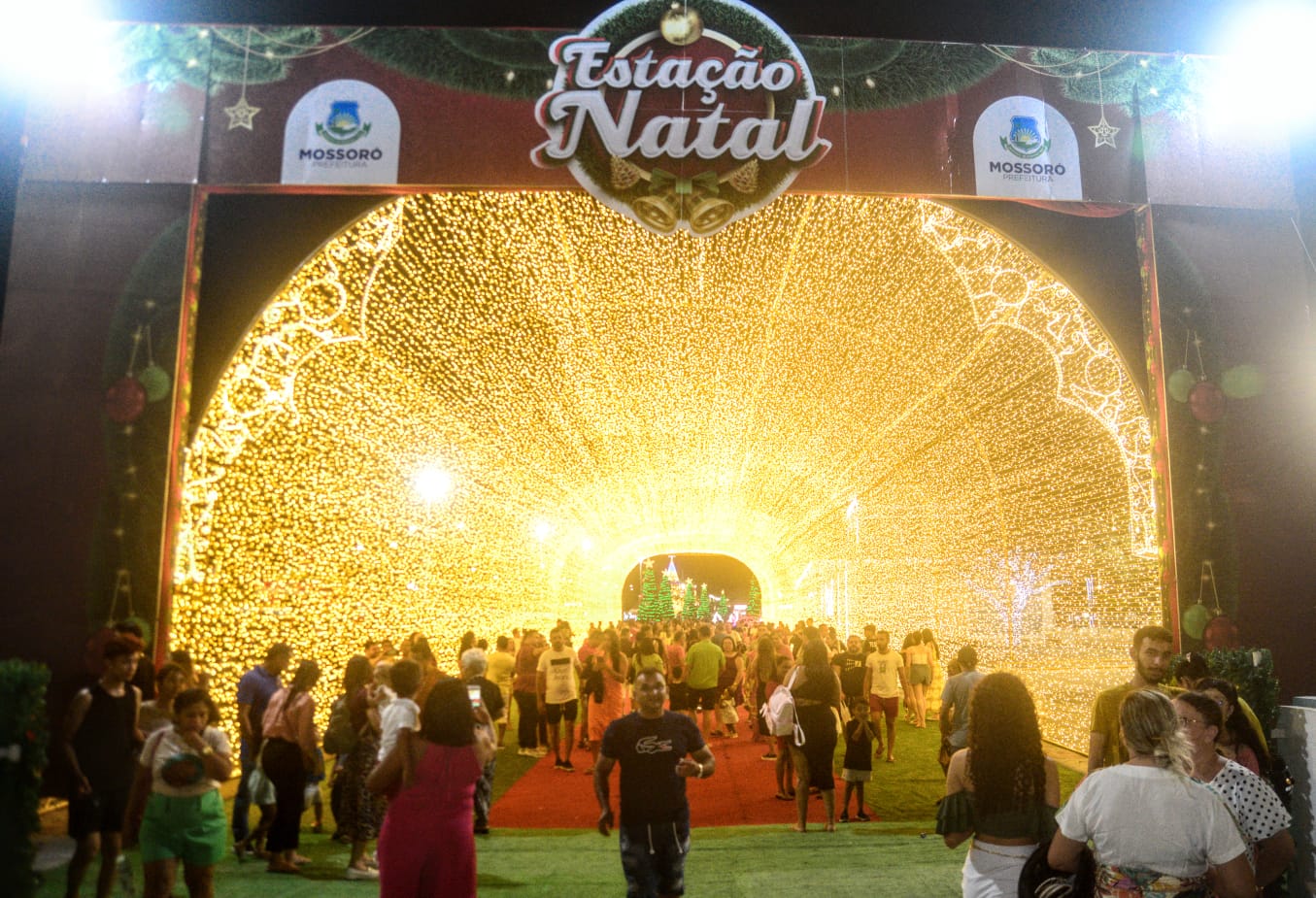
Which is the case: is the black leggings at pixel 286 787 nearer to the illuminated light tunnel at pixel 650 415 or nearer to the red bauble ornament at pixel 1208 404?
the illuminated light tunnel at pixel 650 415

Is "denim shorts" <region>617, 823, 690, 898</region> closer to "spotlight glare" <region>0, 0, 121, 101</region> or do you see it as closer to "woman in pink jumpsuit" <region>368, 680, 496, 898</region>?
"woman in pink jumpsuit" <region>368, 680, 496, 898</region>

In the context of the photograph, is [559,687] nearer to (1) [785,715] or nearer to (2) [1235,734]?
(1) [785,715]

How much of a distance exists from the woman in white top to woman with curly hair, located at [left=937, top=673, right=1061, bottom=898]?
447mm

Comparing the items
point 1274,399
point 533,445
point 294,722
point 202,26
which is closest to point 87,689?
point 294,722

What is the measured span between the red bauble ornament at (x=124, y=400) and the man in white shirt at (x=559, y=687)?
5005mm

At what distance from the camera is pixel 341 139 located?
7.02 meters

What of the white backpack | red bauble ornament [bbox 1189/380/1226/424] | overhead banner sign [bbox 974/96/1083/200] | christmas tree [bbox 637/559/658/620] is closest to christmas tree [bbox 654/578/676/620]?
christmas tree [bbox 637/559/658/620]

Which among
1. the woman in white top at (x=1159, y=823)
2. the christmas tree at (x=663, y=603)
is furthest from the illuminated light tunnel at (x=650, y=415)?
the christmas tree at (x=663, y=603)

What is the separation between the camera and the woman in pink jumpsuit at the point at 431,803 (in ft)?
13.4

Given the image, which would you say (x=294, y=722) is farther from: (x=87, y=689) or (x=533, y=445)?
(x=533, y=445)

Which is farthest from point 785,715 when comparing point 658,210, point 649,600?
point 649,600

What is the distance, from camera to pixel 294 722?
688 cm

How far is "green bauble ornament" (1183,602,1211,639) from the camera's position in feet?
23.2

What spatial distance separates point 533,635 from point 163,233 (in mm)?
5922
